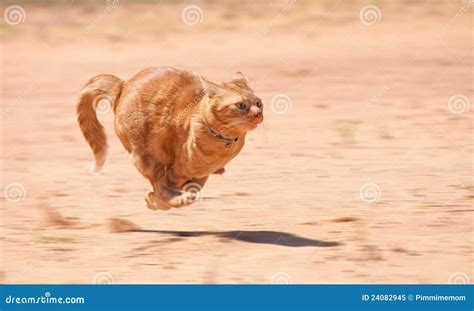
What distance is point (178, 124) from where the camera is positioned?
6.71 metres

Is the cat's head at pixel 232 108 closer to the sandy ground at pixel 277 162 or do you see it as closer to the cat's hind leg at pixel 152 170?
the cat's hind leg at pixel 152 170

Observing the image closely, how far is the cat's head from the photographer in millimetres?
6227

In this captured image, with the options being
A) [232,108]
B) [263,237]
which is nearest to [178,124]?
[232,108]

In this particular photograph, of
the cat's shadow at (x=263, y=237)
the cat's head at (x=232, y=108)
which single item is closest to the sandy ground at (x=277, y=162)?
the cat's shadow at (x=263, y=237)

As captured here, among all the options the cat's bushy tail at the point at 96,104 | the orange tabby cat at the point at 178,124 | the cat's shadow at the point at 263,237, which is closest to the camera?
the orange tabby cat at the point at 178,124

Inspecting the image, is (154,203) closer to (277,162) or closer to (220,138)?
Answer: (220,138)

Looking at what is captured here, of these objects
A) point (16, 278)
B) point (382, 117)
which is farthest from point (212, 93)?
point (382, 117)

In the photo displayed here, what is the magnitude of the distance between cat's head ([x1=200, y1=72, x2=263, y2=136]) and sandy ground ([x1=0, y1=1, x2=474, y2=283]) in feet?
2.89

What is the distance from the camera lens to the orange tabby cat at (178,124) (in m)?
6.37

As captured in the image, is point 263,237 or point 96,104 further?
point 96,104

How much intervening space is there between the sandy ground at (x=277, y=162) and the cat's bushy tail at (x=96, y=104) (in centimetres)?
57

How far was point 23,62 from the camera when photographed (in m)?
15.9

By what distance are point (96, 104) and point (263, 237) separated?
1.68 meters

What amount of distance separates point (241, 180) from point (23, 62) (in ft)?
26.7
